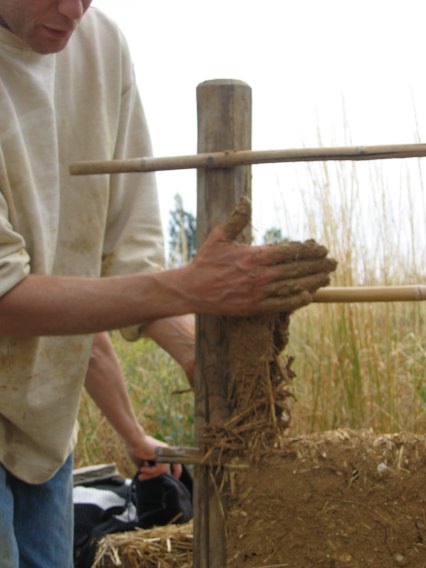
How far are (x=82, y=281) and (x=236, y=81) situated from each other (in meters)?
0.58

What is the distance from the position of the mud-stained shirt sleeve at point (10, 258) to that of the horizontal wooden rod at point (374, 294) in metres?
0.67

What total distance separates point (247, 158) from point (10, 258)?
0.54 meters

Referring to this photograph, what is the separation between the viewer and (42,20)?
6.10ft

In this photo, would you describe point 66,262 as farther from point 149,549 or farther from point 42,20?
point 149,549

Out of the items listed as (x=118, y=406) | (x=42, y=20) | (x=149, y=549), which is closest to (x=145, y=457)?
(x=118, y=406)

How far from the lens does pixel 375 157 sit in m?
1.84

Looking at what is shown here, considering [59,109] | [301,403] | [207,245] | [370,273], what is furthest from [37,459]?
[370,273]

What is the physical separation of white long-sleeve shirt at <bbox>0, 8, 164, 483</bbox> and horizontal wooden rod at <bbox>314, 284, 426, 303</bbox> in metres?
0.49

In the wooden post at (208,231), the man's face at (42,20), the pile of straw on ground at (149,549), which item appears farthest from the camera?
the pile of straw on ground at (149,549)

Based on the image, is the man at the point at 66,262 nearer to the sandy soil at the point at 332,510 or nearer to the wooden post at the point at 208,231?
the wooden post at the point at 208,231

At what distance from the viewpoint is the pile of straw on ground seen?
284 cm

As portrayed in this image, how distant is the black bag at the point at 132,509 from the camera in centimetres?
321

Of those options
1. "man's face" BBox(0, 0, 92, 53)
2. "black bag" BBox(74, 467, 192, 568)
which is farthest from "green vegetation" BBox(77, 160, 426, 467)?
"man's face" BBox(0, 0, 92, 53)

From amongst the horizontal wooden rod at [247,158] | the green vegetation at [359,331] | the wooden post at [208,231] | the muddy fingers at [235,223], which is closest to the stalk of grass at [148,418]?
the green vegetation at [359,331]
